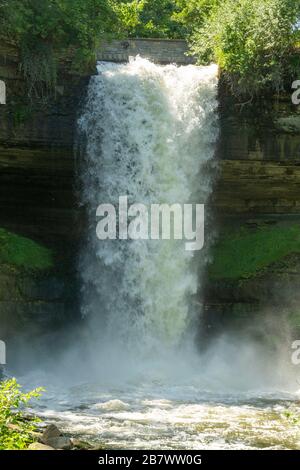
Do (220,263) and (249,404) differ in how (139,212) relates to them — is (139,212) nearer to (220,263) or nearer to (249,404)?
(220,263)

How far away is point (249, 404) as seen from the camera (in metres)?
17.5

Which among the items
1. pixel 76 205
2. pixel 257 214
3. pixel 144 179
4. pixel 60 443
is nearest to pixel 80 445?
pixel 60 443

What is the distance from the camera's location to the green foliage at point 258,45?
24.2m

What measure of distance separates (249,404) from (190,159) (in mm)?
9484

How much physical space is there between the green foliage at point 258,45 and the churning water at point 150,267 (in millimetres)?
977

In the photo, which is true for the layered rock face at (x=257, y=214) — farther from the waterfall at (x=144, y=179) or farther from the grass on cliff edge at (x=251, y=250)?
the waterfall at (x=144, y=179)

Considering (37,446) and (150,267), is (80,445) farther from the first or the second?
(150,267)

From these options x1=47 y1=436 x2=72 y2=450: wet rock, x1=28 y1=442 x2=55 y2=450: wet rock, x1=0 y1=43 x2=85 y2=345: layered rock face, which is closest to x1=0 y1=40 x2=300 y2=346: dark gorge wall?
x1=0 y1=43 x2=85 y2=345: layered rock face

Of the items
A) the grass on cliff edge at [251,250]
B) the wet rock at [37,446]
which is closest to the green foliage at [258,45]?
the grass on cliff edge at [251,250]

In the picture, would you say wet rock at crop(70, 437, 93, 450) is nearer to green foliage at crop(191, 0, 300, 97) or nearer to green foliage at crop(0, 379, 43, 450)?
green foliage at crop(0, 379, 43, 450)

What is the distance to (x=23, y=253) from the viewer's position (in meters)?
22.7

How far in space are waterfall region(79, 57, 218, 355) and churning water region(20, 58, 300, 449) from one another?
3 centimetres
